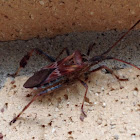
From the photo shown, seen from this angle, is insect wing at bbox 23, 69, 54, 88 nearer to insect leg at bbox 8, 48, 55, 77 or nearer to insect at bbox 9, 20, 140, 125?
insect at bbox 9, 20, 140, 125

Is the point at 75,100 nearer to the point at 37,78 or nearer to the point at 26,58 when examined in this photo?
the point at 37,78

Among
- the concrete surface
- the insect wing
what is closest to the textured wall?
the concrete surface

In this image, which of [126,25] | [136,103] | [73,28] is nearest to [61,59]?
[73,28]

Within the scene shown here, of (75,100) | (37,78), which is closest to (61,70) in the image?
(37,78)

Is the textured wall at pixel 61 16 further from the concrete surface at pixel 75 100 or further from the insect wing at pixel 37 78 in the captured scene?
the insect wing at pixel 37 78

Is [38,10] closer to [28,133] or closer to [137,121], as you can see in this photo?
[28,133]

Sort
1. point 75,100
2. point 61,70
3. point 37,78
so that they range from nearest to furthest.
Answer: point 75,100
point 37,78
point 61,70
